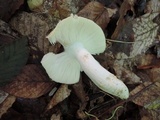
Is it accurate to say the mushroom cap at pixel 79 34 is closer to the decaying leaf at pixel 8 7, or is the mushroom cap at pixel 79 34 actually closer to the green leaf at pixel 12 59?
the green leaf at pixel 12 59

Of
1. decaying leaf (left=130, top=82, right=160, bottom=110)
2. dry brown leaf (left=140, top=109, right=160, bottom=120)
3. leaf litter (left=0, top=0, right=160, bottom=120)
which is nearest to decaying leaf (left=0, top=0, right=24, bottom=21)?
leaf litter (left=0, top=0, right=160, bottom=120)

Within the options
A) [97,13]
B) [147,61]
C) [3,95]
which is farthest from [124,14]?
[3,95]

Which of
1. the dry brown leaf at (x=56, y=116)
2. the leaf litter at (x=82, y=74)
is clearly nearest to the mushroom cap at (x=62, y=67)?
the leaf litter at (x=82, y=74)

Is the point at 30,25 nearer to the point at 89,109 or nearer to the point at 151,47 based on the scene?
the point at 89,109

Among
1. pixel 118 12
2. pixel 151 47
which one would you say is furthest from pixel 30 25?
pixel 151 47

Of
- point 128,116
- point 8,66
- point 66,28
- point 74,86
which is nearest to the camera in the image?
point 66,28

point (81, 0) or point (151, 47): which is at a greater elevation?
point (81, 0)
